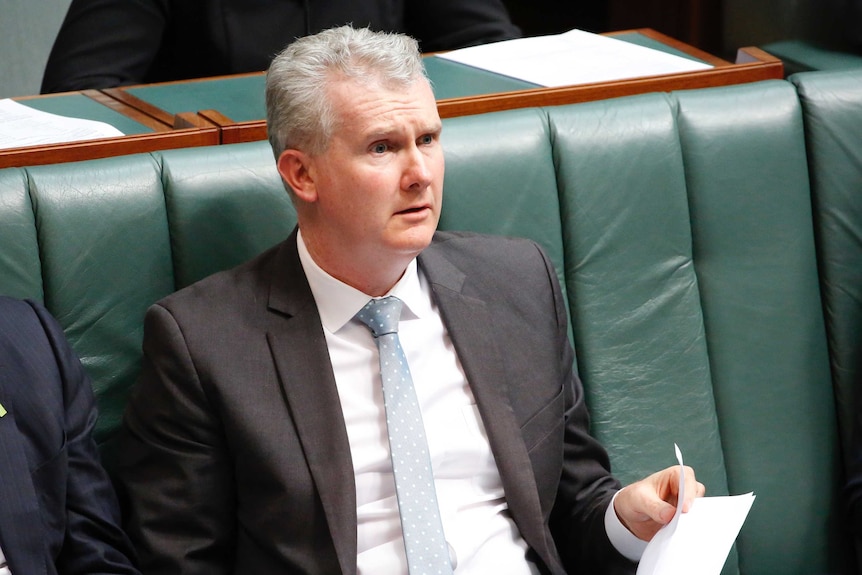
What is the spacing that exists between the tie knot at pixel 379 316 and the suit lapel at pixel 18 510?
466 mm

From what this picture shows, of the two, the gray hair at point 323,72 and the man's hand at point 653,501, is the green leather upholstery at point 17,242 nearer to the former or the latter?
the gray hair at point 323,72

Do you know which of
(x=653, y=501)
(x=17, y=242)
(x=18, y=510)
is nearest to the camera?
(x=18, y=510)

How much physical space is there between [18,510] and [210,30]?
62.1 inches

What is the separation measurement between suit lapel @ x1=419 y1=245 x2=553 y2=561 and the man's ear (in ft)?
0.72

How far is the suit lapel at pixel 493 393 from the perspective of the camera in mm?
A: 1665

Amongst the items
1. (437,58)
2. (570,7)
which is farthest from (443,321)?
(570,7)

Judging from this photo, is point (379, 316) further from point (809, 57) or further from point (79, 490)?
point (809, 57)

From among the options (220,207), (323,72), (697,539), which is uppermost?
(323,72)

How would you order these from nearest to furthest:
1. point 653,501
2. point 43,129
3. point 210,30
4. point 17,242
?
point 653,501, point 17,242, point 43,129, point 210,30

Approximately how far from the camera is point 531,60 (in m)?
2.30

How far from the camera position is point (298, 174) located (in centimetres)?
165

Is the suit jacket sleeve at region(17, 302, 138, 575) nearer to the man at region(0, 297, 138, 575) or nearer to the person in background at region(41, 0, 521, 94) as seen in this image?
the man at region(0, 297, 138, 575)

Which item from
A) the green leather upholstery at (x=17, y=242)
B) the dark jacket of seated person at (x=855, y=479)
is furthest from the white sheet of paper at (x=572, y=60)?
the green leather upholstery at (x=17, y=242)

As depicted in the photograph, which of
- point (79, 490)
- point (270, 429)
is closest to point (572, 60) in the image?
point (270, 429)
